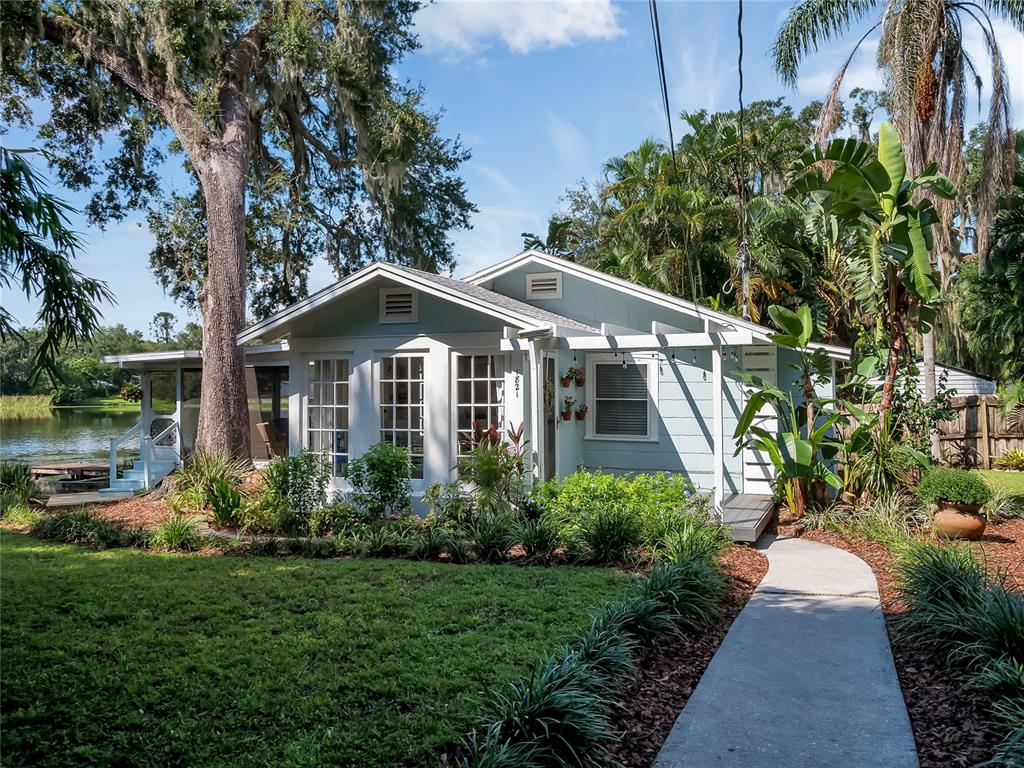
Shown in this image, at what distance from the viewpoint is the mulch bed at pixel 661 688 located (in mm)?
3936

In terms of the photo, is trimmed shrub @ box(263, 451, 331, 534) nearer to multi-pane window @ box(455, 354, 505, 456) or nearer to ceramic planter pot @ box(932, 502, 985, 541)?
multi-pane window @ box(455, 354, 505, 456)

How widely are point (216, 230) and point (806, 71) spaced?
12.6m

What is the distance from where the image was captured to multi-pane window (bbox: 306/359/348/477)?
37.6ft

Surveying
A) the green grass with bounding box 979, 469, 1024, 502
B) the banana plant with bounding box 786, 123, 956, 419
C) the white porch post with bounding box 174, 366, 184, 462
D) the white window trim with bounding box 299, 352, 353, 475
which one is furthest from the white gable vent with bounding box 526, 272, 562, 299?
the green grass with bounding box 979, 469, 1024, 502

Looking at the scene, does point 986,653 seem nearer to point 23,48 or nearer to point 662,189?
point 23,48

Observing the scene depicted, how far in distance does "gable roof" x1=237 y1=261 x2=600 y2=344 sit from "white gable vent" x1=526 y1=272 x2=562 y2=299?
4.50ft

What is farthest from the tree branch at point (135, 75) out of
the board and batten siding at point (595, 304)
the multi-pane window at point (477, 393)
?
the multi-pane window at point (477, 393)

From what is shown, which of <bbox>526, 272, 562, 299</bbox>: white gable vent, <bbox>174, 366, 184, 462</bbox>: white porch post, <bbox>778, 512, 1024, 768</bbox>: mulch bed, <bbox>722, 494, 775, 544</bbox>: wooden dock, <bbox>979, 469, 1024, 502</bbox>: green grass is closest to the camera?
<bbox>778, 512, 1024, 768</bbox>: mulch bed

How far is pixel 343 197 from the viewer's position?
20875 millimetres

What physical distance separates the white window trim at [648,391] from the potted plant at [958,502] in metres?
4.17

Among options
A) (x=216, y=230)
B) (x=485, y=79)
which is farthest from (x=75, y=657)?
(x=216, y=230)

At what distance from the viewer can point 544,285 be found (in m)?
13.1

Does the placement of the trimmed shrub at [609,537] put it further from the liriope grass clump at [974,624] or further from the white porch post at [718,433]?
the liriope grass clump at [974,624]

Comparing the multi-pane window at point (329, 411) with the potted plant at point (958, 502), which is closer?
the potted plant at point (958, 502)
